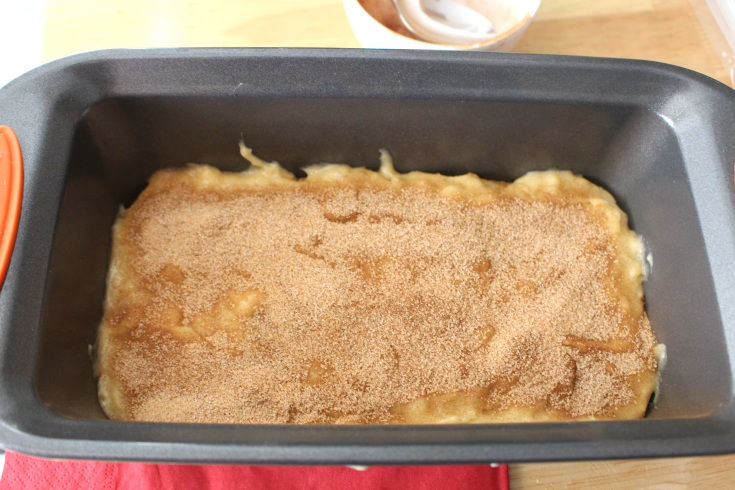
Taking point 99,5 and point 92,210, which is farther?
point 99,5

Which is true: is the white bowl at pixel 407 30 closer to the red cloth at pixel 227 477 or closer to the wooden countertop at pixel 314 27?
the wooden countertop at pixel 314 27

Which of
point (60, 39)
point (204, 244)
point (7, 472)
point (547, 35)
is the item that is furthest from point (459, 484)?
point (60, 39)

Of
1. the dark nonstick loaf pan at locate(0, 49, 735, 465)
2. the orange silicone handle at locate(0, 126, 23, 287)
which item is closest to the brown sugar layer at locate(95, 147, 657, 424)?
the dark nonstick loaf pan at locate(0, 49, 735, 465)

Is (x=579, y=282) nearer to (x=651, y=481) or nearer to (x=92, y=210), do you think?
(x=651, y=481)

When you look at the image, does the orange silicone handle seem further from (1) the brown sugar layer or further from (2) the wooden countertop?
(2) the wooden countertop

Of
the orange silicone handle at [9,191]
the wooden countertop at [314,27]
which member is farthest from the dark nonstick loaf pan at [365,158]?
the wooden countertop at [314,27]

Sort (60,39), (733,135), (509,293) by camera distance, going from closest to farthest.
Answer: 1. (733,135)
2. (509,293)
3. (60,39)
